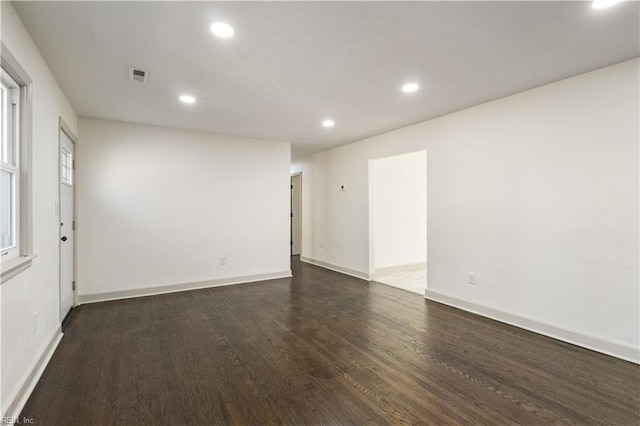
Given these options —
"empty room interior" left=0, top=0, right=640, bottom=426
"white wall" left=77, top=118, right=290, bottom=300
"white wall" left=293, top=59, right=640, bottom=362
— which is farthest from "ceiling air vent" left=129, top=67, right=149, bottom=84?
"white wall" left=293, top=59, right=640, bottom=362

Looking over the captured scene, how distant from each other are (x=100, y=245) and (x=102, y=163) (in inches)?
44.4

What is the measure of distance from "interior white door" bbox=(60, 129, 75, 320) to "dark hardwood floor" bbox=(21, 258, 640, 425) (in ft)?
1.12

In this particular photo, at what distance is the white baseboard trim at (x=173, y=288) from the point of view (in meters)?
4.23

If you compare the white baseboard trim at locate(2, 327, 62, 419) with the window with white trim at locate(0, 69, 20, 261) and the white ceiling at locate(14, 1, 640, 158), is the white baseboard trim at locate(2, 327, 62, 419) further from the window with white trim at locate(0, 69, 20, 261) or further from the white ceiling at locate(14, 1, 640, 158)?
the white ceiling at locate(14, 1, 640, 158)

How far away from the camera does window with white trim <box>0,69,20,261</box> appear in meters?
1.99

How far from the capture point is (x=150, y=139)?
4.59 m

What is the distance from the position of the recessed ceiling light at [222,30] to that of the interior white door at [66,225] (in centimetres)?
235

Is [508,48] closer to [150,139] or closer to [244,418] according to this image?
[244,418]

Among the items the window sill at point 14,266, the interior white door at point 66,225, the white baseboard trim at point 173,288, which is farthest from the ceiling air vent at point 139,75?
the white baseboard trim at point 173,288

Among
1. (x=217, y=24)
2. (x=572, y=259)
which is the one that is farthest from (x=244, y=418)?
(x=572, y=259)

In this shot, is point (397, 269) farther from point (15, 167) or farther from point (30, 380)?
point (15, 167)

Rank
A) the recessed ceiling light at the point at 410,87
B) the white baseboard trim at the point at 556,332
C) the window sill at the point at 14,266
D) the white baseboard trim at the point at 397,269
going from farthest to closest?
→ the white baseboard trim at the point at 397,269 < the recessed ceiling light at the point at 410,87 < the white baseboard trim at the point at 556,332 < the window sill at the point at 14,266

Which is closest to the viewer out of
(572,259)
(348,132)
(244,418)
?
(244,418)

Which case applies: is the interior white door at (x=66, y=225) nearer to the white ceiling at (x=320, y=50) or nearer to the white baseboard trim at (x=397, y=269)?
the white ceiling at (x=320, y=50)
